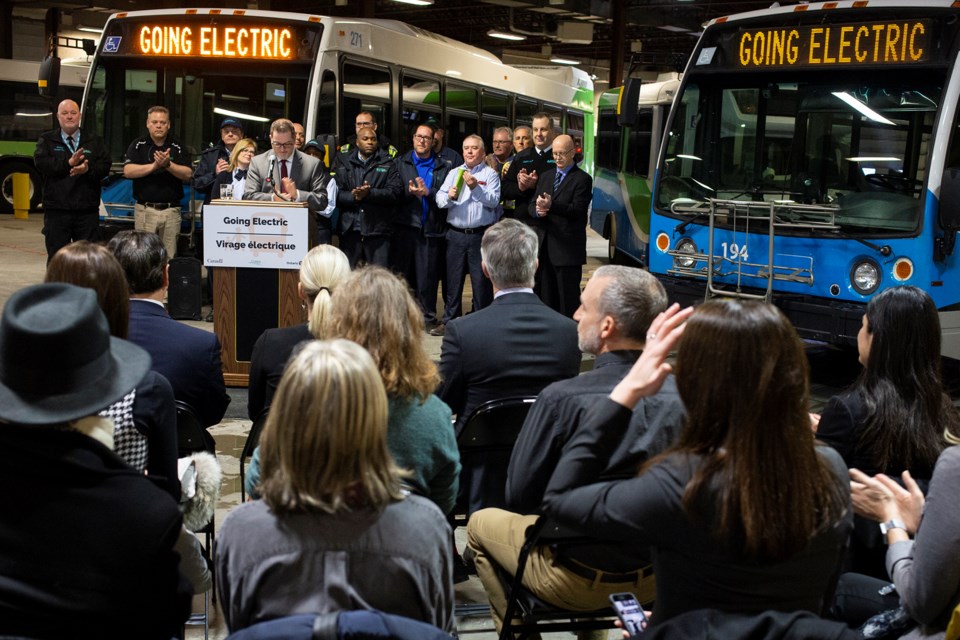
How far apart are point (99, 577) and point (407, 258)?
904 centimetres

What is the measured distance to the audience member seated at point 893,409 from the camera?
3506 mm

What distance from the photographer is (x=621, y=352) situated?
3492 millimetres

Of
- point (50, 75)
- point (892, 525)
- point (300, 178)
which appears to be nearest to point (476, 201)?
point (300, 178)

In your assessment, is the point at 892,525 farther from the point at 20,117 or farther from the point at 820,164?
the point at 20,117

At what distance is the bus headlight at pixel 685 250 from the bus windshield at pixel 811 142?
307mm

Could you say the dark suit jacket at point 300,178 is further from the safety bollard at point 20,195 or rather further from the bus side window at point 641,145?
the safety bollard at point 20,195

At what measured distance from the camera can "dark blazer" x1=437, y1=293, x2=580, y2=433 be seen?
4.34 m

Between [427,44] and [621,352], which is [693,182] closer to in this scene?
[427,44]

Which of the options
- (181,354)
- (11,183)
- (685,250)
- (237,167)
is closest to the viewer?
(181,354)

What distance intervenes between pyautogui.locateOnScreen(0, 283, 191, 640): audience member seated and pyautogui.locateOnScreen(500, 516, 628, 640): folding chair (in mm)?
1248

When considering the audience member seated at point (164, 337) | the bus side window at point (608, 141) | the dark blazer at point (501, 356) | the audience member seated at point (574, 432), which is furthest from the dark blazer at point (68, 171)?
the bus side window at point (608, 141)

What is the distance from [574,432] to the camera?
10.4 ft

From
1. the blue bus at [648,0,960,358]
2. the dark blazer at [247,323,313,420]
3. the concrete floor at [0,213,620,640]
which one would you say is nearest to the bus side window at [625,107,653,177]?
the concrete floor at [0,213,620,640]

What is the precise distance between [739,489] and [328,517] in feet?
2.86
